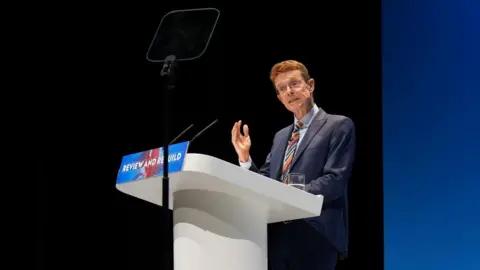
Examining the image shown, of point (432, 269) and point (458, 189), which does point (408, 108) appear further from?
point (432, 269)

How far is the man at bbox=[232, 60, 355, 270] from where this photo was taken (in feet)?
7.83

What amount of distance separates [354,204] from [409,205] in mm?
446

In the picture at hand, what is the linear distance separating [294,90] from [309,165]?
325 mm

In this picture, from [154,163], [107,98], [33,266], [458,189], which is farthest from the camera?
[107,98]

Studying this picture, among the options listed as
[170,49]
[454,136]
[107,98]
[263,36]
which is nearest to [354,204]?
[454,136]

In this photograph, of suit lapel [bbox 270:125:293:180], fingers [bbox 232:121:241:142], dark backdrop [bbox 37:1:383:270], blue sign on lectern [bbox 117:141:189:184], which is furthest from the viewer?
dark backdrop [bbox 37:1:383:270]

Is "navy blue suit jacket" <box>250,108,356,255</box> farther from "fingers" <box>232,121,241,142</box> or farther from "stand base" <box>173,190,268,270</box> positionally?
"stand base" <box>173,190,268,270</box>

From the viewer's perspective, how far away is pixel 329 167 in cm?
247

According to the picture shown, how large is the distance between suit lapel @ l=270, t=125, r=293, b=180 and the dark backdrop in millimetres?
1230

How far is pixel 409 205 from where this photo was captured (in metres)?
3.54

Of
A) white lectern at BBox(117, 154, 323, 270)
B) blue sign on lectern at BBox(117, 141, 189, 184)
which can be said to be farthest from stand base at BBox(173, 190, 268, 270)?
blue sign on lectern at BBox(117, 141, 189, 184)

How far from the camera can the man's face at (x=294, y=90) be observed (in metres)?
2.68

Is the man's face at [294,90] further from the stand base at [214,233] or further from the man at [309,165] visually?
the stand base at [214,233]

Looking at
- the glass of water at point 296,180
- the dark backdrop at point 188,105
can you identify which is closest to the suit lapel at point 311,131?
the glass of water at point 296,180
